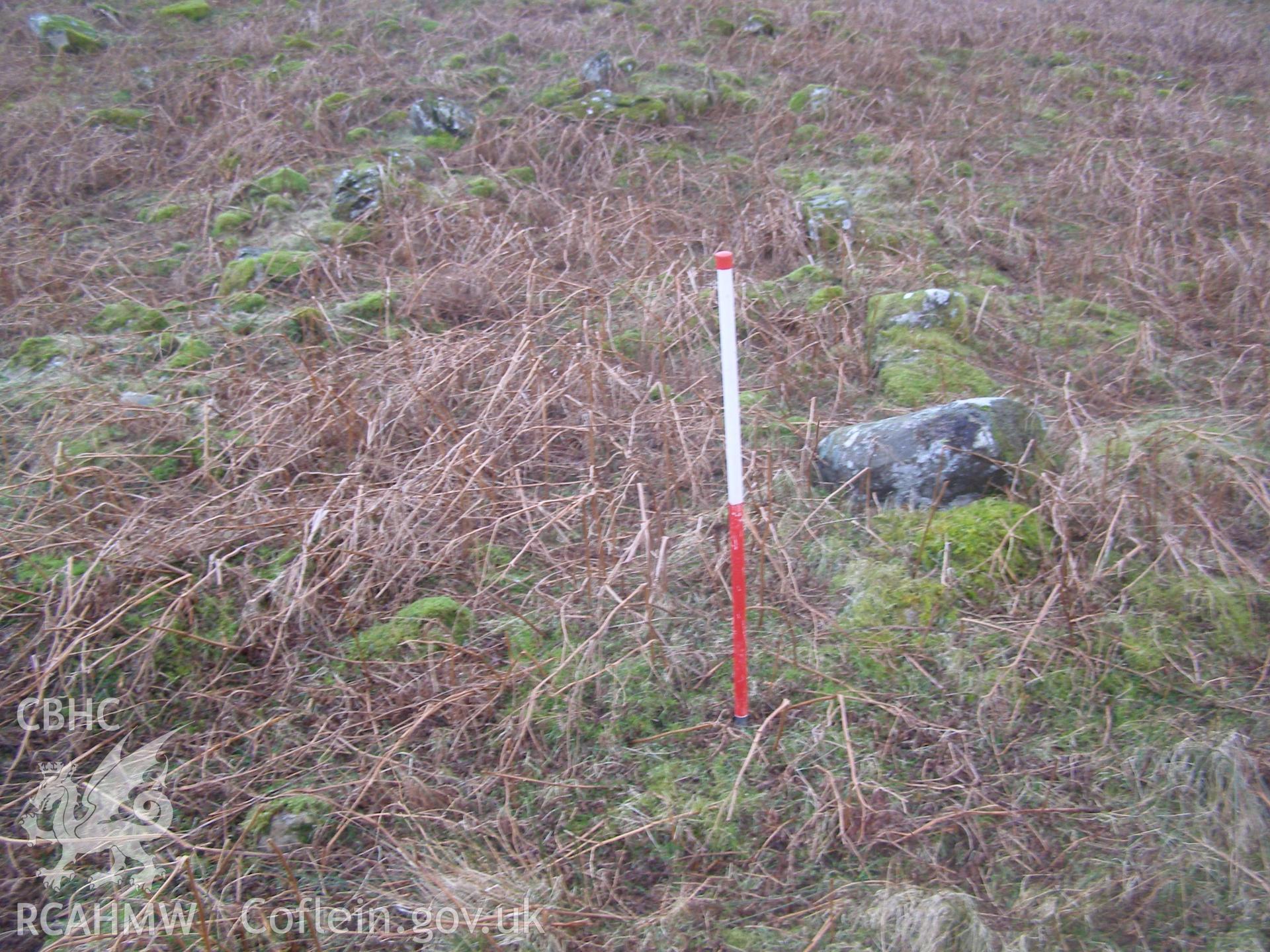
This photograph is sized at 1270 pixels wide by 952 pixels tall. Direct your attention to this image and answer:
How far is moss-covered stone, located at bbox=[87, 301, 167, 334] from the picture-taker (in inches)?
199

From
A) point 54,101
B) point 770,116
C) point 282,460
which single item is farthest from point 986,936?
point 54,101

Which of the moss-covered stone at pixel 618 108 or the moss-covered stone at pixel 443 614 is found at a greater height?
the moss-covered stone at pixel 618 108

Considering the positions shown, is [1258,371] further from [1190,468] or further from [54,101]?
[54,101]

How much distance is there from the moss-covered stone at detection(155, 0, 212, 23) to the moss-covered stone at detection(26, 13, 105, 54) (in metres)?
0.68

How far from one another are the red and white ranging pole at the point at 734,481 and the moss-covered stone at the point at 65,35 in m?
7.86

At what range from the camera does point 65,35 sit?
8.05 m

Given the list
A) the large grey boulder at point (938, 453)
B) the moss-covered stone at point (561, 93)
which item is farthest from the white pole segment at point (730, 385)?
the moss-covered stone at point (561, 93)

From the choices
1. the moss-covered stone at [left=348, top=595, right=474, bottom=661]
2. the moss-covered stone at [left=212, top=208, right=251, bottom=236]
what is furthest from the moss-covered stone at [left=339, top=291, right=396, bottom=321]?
the moss-covered stone at [left=348, top=595, right=474, bottom=661]

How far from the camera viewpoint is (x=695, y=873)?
2.59 metres

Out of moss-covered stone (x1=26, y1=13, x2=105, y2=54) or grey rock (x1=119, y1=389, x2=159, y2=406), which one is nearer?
grey rock (x1=119, y1=389, x2=159, y2=406)

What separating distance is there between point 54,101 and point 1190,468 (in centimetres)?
802

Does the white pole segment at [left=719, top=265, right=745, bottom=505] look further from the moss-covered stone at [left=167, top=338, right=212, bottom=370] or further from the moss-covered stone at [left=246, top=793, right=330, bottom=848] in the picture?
the moss-covered stone at [left=167, top=338, right=212, bottom=370]

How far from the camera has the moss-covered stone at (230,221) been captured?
6047 millimetres

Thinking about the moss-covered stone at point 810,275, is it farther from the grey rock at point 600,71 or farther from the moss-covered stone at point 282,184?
the moss-covered stone at point 282,184
